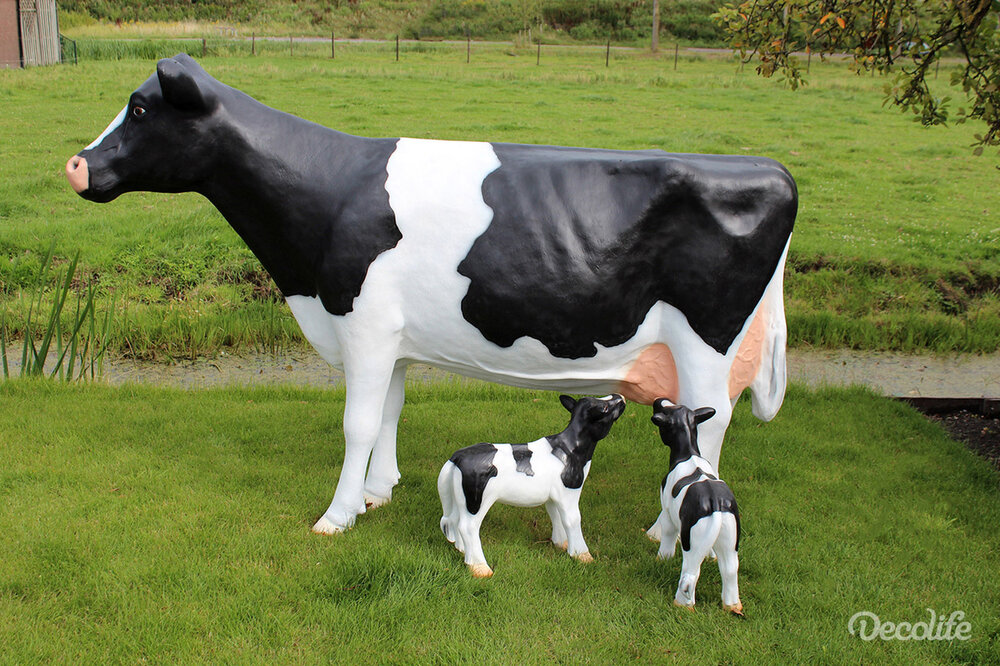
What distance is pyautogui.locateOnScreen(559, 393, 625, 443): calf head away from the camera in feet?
12.4

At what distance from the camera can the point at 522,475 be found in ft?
12.1

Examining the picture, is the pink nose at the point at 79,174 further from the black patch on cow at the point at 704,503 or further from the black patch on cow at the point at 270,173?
the black patch on cow at the point at 704,503

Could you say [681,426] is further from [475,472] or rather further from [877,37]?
[877,37]

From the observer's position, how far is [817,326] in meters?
8.27

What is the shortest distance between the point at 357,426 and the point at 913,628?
2.51 m

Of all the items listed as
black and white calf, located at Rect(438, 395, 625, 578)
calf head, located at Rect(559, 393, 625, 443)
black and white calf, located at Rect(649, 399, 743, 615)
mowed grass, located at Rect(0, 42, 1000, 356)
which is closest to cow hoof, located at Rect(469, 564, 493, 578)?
black and white calf, located at Rect(438, 395, 625, 578)

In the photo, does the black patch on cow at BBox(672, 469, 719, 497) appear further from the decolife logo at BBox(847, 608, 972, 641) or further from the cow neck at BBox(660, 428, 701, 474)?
the decolife logo at BBox(847, 608, 972, 641)

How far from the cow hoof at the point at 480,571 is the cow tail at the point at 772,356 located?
1.51m

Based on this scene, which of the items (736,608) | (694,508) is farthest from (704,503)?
(736,608)

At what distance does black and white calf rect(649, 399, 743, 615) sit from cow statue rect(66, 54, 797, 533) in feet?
0.76

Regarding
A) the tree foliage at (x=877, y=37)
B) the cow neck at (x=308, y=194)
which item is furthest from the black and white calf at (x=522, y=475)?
the tree foliage at (x=877, y=37)

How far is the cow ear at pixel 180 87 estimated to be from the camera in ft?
12.2

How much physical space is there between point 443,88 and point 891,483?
15668mm

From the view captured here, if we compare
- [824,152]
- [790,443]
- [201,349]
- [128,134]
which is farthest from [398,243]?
[824,152]
